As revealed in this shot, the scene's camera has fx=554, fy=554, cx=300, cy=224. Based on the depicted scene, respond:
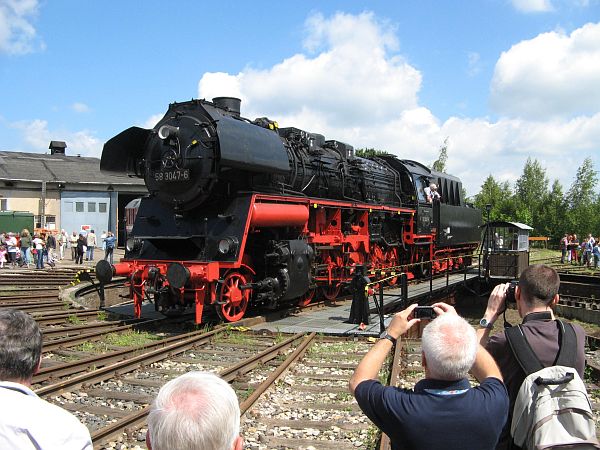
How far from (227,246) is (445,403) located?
747cm

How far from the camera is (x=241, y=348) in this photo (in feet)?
27.8

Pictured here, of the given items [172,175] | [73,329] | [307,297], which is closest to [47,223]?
[307,297]

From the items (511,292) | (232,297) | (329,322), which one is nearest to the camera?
(511,292)

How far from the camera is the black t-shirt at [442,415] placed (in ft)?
7.41

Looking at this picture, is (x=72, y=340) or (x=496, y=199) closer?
(x=72, y=340)

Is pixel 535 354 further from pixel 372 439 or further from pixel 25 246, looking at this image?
pixel 25 246

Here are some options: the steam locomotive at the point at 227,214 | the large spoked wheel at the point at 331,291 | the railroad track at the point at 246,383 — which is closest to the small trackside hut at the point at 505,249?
the large spoked wheel at the point at 331,291

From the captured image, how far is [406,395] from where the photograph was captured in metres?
2.36

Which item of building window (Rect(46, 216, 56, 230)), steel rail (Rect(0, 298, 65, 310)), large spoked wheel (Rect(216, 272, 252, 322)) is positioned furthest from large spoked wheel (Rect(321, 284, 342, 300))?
building window (Rect(46, 216, 56, 230))

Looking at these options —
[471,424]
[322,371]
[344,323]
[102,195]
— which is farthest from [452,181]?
[102,195]

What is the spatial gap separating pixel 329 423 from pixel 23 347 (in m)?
3.52

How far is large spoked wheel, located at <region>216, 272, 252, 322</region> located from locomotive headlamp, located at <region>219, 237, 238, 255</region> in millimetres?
457

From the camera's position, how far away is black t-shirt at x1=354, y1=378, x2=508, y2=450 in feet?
7.41

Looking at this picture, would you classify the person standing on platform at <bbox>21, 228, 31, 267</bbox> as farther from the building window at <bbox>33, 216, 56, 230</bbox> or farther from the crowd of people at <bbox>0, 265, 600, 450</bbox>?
the crowd of people at <bbox>0, 265, 600, 450</bbox>
